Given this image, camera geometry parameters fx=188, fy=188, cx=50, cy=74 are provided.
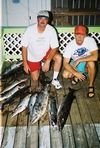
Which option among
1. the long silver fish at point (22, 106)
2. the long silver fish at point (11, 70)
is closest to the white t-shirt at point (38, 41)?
the long silver fish at point (11, 70)

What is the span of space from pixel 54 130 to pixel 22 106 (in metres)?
0.81

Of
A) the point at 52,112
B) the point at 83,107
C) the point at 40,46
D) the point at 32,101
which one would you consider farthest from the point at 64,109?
the point at 40,46

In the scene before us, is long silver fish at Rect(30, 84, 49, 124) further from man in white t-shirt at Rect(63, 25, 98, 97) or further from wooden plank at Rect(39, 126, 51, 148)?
man in white t-shirt at Rect(63, 25, 98, 97)

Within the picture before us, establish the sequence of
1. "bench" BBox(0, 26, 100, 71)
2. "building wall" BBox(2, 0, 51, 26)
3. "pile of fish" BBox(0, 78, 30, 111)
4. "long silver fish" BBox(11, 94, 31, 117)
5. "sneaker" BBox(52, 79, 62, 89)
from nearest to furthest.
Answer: "long silver fish" BBox(11, 94, 31, 117)
"pile of fish" BBox(0, 78, 30, 111)
"sneaker" BBox(52, 79, 62, 89)
"bench" BBox(0, 26, 100, 71)
"building wall" BBox(2, 0, 51, 26)

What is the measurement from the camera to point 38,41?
13.5 feet

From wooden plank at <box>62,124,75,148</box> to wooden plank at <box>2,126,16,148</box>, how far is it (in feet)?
2.48

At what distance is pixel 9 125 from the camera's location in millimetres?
3027

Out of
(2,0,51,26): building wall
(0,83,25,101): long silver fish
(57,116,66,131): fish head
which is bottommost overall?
(57,116,66,131): fish head

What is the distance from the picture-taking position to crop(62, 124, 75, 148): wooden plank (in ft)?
8.71

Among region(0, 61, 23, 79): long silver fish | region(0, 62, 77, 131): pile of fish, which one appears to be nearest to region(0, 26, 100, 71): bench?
region(0, 61, 23, 79): long silver fish

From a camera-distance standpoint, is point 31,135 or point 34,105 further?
point 34,105

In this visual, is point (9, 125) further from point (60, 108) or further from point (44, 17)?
point (44, 17)

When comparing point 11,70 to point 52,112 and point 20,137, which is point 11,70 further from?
point 20,137

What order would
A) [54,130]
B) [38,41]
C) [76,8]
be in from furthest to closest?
[76,8]
[38,41]
[54,130]
